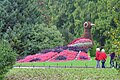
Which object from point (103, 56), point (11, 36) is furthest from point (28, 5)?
point (103, 56)

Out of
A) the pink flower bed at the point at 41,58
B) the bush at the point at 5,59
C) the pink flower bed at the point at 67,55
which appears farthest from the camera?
the pink flower bed at the point at 41,58

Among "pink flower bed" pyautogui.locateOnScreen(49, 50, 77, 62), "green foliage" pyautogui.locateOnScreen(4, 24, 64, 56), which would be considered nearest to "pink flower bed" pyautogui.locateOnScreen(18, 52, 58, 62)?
"pink flower bed" pyautogui.locateOnScreen(49, 50, 77, 62)

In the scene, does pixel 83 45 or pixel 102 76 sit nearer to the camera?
pixel 102 76

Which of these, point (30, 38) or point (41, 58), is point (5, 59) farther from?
point (30, 38)

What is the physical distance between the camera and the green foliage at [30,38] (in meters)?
33.3

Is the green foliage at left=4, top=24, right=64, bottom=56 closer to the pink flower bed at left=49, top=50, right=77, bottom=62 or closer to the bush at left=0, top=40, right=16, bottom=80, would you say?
the pink flower bed at left=49, top=50, right=77, bottom=62

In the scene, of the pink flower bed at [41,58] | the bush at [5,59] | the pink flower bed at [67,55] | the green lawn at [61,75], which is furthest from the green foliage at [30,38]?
the bush at [5,59]

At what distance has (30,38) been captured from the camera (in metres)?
34.2

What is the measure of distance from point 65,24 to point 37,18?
20.8 meters

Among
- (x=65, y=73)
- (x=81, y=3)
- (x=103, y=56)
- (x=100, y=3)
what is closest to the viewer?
(x=65, y=73)

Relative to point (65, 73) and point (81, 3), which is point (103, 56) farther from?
point (81, 3)

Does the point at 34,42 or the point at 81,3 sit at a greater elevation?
the point at 81,3

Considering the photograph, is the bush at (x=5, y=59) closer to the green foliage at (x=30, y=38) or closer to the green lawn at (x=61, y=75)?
the green lawn at (x=61, y=75)

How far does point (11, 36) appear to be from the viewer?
3334 cm
